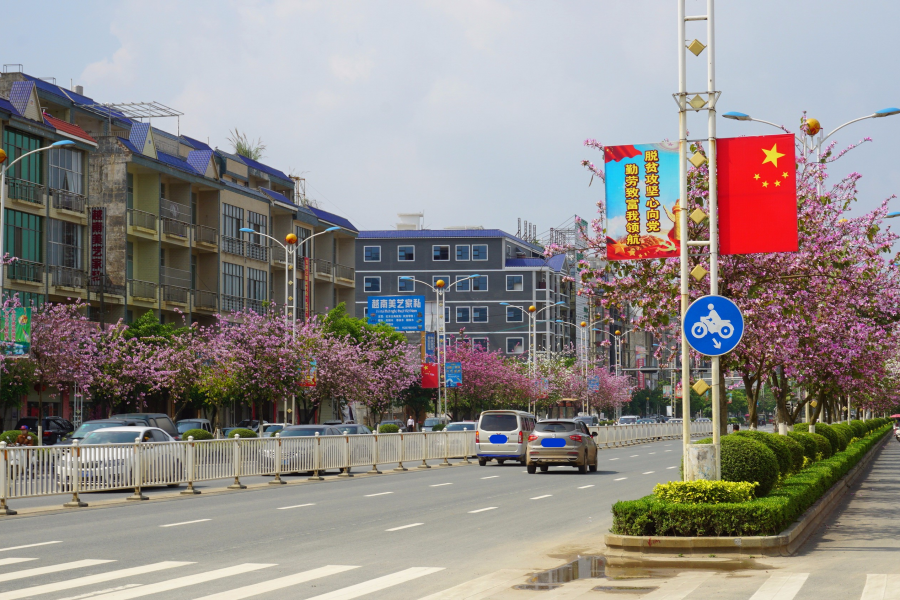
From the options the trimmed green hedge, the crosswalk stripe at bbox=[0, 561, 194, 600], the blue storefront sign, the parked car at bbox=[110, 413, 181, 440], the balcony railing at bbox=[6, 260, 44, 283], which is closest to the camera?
the crosswalk stripe at bbox=[0, 561, 194, 600]

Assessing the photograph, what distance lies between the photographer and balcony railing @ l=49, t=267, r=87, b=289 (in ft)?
158

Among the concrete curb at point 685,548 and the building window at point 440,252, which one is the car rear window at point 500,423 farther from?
the building window at point 440,252

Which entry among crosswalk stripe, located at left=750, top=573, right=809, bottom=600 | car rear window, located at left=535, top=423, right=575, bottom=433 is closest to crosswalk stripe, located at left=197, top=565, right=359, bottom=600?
crosswalk stripe, located at left=750, top=573, right=809, bottom=600

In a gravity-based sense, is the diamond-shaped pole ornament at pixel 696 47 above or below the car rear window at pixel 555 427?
above

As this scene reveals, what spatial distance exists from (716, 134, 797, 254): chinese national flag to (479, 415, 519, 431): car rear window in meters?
23.5

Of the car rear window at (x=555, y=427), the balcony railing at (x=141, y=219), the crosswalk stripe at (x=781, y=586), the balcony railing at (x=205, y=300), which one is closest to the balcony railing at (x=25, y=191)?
the balcony railing at (x=141, y=219)

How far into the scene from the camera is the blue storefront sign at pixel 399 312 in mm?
61347

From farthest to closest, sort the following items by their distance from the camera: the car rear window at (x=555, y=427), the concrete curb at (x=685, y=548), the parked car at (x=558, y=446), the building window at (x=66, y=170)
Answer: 1. the building window at (x=66, y=170)
2. the car rear window at (x=555, y=427)
3. the parked car at (x=558, y=446)
4. the concrete curb at (x=685, y=548)

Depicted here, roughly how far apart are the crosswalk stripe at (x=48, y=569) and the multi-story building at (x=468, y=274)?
104301mm

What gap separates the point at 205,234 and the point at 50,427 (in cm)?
1779

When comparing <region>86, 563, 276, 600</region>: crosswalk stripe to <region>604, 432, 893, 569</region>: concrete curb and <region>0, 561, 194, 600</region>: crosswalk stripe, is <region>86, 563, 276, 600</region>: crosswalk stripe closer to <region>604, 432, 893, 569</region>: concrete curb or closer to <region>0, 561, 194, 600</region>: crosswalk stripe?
<region>0, 561, 194, 600</region>: crosswalk stripe

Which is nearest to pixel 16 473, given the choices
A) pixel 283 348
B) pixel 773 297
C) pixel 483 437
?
pixel 773 297

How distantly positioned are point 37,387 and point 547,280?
7826 cm

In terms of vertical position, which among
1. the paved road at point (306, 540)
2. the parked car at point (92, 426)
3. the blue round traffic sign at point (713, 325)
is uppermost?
the blue round traffic sign at point (713, 325)
